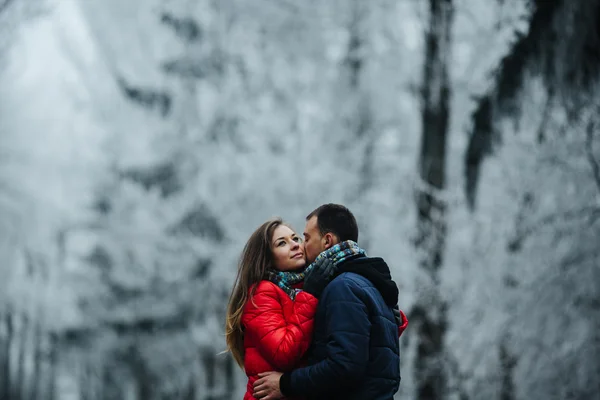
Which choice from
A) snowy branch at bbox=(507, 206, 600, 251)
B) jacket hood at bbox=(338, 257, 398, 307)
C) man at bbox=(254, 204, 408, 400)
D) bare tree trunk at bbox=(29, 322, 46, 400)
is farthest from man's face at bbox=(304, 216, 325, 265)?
bare tree trunk at bbox=(29, 322, 46, 400)

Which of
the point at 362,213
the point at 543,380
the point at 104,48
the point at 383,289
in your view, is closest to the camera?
the point at 383,289

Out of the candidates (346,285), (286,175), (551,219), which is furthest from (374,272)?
(286,175)

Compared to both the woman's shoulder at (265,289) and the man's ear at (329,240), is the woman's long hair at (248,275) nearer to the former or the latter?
the woman's shoulder at (265,289)

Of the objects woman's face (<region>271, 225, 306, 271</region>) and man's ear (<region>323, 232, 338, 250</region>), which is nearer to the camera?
man's ear (<region>323, 232, 338, 250</region>)

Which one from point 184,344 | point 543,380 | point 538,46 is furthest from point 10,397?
point 538,46

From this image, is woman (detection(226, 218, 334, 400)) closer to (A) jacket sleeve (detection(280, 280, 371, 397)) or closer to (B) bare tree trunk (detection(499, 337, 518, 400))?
(A) jacket sleeve (detection(280, 280, 371, 397))

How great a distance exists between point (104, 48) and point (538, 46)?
7.16 m

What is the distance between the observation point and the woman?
7.32 ft

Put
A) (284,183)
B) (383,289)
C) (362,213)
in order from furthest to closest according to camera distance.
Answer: (284,183)
(362,213)
(383,289)

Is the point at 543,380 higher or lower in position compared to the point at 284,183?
lower

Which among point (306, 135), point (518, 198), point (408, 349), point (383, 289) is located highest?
point (306, 135)

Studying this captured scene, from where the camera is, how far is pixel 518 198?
25.9 feet

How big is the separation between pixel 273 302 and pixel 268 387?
31 centimetres

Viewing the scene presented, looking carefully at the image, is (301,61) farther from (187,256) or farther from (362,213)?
(187,256)
